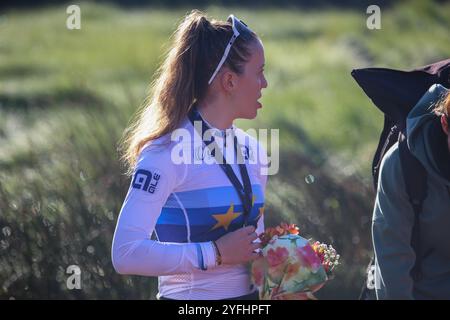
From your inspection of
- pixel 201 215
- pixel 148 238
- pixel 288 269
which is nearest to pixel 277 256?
pixel 288 269

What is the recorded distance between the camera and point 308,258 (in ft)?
10.6

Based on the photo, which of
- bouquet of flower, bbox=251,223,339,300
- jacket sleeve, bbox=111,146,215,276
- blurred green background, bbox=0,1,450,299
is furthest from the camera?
blurred green background, bbox=0,1,450,299

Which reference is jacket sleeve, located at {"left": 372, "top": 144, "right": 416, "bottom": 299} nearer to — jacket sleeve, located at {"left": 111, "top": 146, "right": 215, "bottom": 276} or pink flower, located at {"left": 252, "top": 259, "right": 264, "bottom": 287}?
pink flower, located at {"left": 252, "top": 259, "right": 264, "bottom": 287}

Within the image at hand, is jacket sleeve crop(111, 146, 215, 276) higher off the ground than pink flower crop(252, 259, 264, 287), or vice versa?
jacket sleeve crop(111, 146, 215, 276)

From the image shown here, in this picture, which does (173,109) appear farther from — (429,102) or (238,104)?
(429,102)

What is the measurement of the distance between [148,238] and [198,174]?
0.27 meters

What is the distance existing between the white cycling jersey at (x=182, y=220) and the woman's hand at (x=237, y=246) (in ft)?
0.14

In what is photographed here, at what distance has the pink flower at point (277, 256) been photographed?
10.6 feet

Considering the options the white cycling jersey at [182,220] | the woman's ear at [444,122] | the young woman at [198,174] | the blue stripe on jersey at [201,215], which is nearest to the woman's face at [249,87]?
the young woman at [198,174]

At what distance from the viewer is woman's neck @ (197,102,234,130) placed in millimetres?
3377

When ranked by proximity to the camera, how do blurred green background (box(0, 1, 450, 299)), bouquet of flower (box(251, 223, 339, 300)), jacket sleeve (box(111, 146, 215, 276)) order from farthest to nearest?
blurred green background (box(0, 1, 450, 299)) < bouquet of flower (box(251, 223, 339, 300)) < jacket sleeve (box(111, 146, 215, 276))

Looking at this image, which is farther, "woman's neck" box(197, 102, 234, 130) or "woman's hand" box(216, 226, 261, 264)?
"woman's neck" box(197, 102, 234, 130)

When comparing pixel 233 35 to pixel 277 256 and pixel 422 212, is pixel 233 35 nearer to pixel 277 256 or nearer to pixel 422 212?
pixel 277 256

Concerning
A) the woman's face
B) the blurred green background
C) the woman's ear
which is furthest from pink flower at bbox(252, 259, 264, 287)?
the blurred green background
